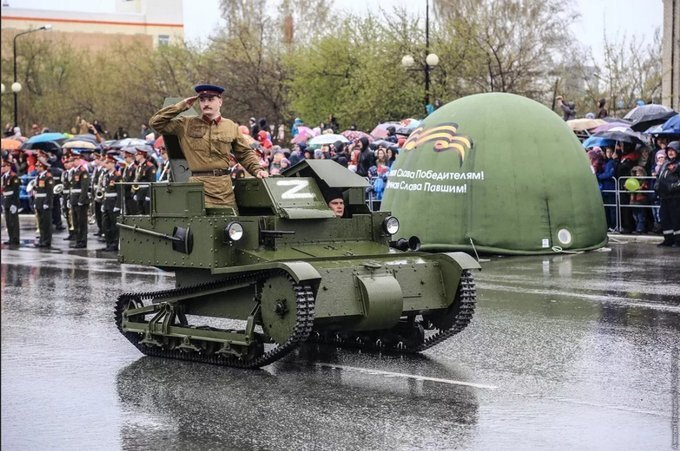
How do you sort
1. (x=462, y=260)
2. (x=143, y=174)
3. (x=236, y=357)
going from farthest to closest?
(x=143, y=174) → (x=462, y=260) → (x=236, y=357)

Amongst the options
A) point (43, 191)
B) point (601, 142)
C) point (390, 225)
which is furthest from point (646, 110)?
point (390, 225)

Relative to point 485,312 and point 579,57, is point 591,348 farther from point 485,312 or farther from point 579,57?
point 579,57

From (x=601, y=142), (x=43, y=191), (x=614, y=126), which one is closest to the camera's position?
(x=601, y=142)

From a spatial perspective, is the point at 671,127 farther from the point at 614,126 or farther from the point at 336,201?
the point at 336,201

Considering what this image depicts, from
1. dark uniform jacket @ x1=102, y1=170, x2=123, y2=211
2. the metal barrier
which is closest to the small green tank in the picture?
the metal barrier

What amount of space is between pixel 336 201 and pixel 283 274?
1685 mm

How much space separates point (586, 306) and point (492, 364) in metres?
4.04

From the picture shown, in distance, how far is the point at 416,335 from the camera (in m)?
10.9

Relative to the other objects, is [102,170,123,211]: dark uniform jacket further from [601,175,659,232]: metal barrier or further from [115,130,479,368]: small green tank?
[115,130,479,368]: small green tank

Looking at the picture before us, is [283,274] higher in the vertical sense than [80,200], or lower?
lower

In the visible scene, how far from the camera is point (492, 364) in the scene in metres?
10.4

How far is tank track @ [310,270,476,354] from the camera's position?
417 inches

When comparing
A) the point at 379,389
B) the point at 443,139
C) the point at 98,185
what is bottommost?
the point at 379,389

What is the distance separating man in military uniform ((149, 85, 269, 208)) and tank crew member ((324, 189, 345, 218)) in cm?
64
